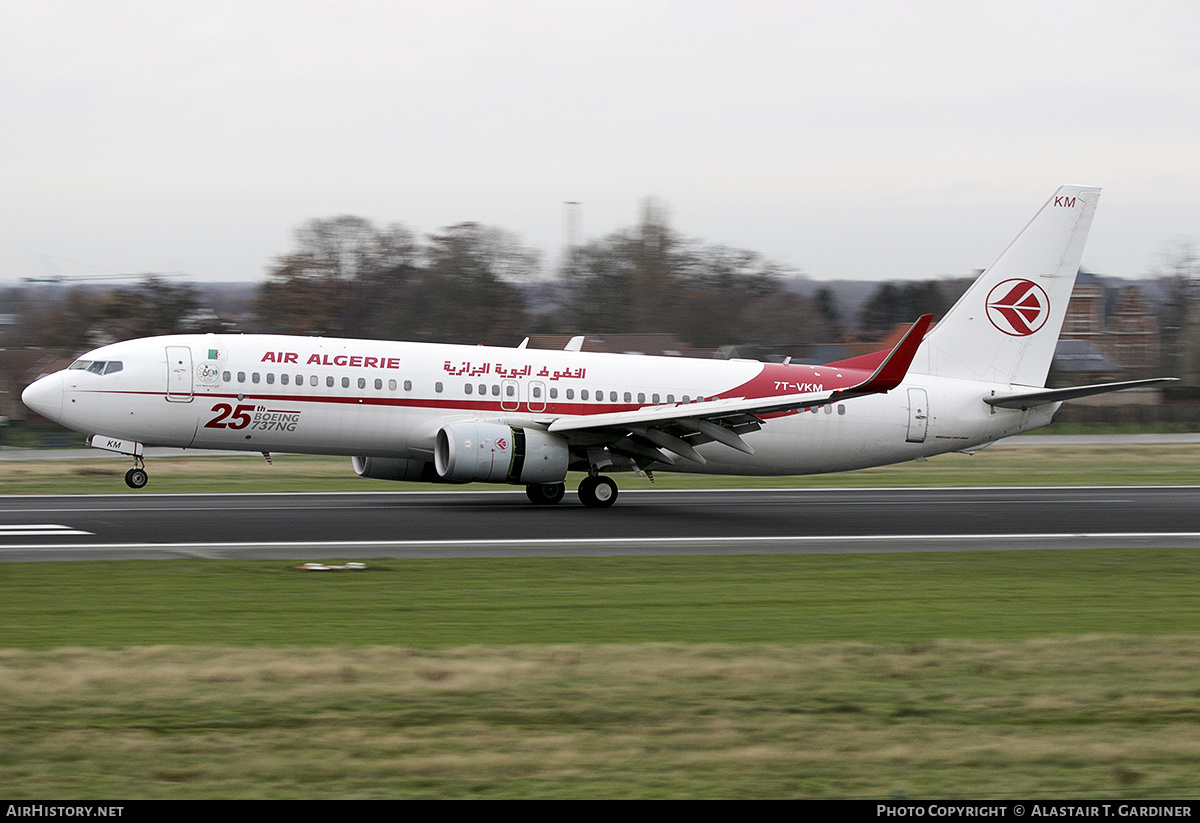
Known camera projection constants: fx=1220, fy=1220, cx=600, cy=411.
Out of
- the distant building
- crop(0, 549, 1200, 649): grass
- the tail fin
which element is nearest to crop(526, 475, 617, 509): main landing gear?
crop(0, 549, 1200, 649): grass

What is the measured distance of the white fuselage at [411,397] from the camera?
24.8 m

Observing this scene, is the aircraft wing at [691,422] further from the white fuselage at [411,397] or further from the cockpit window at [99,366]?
the cockpit window at [99,366]

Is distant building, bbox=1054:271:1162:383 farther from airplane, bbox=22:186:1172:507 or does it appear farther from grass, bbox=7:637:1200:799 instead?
grass, bbox=7:637:1200:799

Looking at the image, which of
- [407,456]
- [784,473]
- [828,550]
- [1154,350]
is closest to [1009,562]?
[828,550]

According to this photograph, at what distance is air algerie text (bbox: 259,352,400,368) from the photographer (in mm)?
25250

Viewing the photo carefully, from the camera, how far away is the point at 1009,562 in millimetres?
18453

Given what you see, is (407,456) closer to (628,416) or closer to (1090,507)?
(628,416)

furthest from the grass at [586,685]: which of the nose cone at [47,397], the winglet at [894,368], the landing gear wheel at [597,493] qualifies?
the landing gear wheel at [597,493]

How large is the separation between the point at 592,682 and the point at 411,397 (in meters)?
16.2

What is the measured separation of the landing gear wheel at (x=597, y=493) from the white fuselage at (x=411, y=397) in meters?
1.35

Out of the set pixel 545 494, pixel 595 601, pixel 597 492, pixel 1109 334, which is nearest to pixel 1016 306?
pixel 597 492

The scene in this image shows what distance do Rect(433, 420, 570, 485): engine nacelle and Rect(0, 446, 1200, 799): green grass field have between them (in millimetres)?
6885

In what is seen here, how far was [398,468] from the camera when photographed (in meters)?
26.7

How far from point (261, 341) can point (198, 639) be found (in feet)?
48.1
